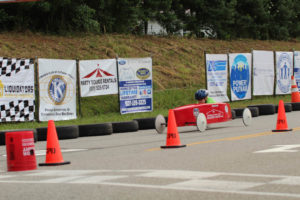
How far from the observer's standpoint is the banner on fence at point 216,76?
24750 millimetres

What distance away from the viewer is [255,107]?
2177cm

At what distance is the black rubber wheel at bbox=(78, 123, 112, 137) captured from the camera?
17266mm

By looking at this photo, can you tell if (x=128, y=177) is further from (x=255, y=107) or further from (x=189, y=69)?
(x=189, y=69)

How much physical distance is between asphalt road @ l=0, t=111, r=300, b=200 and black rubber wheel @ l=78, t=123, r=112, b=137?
13.0 feet

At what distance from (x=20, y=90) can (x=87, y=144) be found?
562cm

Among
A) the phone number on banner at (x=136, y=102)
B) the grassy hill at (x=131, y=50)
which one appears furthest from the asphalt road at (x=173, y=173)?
the grassy hill at (x=131, y=50)

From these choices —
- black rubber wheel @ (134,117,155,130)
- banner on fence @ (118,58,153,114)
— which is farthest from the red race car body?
banner on fence @ (118,58,153,114)

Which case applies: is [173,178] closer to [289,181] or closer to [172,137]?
[289,181]

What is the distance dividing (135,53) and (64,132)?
48.1 feet

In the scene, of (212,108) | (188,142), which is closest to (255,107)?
(212,108)

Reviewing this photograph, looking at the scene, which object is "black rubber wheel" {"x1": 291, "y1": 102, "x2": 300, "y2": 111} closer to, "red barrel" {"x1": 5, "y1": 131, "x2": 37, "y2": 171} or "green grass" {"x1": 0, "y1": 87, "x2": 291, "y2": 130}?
"green grass" {"x1": 0, "y1": 87, "x2": 291, "y2": 130}

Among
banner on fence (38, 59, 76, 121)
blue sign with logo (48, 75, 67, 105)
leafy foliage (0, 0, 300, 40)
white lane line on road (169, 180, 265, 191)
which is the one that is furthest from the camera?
leafy foliage (0, 0, 300, 40)

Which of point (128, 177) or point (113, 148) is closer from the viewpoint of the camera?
point (128, 177)

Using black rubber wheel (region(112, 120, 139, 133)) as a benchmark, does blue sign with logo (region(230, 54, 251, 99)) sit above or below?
above
